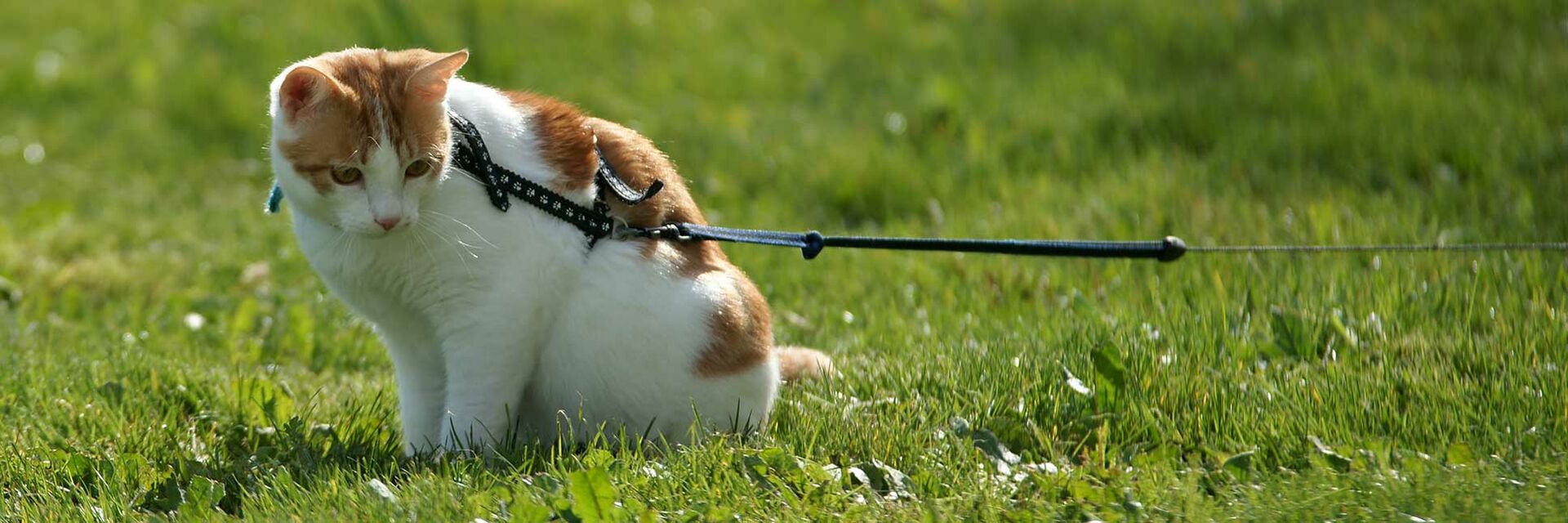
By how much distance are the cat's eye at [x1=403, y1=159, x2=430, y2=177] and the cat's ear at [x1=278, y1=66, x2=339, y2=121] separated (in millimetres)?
206

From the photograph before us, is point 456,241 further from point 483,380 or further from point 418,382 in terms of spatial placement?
point 418,382

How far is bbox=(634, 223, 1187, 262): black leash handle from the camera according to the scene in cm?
266

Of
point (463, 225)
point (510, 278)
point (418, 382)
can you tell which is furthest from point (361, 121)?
point (418, 382)

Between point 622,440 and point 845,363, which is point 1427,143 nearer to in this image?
point 845,363

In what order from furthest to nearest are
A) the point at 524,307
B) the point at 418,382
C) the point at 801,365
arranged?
the point at 801,365 → the point at 418,382 → the point at 524,307

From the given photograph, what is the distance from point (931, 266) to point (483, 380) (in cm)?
213

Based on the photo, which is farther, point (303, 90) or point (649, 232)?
point (649, 232)

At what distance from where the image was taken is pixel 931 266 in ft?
14.8

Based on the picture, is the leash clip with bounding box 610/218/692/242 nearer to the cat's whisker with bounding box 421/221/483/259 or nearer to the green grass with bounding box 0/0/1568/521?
the cat's whisker with bounding box 421/221/483/259

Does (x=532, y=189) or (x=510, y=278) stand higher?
(x=532, y=189)

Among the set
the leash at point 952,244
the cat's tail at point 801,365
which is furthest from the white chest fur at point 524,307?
the cat's tail at point 801,365

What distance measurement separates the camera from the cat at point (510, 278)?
249cm

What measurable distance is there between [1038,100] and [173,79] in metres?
4.33

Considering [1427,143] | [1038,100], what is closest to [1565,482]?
[1427,143]
